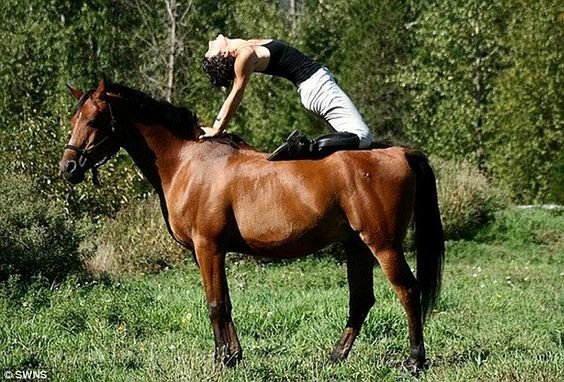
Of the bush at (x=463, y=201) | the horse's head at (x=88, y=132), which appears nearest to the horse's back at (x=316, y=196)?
the horse's head at (x=88, y=132)

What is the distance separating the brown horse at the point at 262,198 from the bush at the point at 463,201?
12.7 meters

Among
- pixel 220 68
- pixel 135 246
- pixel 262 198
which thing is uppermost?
pixel 220 68

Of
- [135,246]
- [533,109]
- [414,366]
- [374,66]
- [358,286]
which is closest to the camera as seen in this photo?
[414,366]

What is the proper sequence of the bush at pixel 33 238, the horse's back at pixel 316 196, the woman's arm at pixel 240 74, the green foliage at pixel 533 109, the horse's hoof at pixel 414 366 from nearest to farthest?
1. the horse's hoof at pixel 414 366
2. the horse's back at pixel 316 196
3. the woman's arm at pixel 240 74
4. the bush at pixel 33 238
5. the green foliage at pixel 533 109

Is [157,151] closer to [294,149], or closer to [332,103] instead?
[294,149]

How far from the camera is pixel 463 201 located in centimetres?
1961

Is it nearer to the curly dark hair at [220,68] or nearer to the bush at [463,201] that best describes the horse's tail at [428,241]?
the curly dark hair at [220,68]

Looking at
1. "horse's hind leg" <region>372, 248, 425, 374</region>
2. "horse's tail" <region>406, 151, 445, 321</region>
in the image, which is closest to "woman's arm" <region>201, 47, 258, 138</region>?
"horse's tail" <region>406, 151, 445, 321</region>

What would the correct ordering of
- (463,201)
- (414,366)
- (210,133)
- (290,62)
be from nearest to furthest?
(414,366), (290,62), (210,133), (463,201)

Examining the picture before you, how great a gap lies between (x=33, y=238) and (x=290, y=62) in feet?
18.1

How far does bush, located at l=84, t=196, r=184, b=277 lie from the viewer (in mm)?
14733

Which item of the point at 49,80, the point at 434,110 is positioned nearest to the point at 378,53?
the point at 434,110

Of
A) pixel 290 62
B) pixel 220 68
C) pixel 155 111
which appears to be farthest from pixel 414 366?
pixel 155 111

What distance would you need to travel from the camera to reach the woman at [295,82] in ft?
21.2
